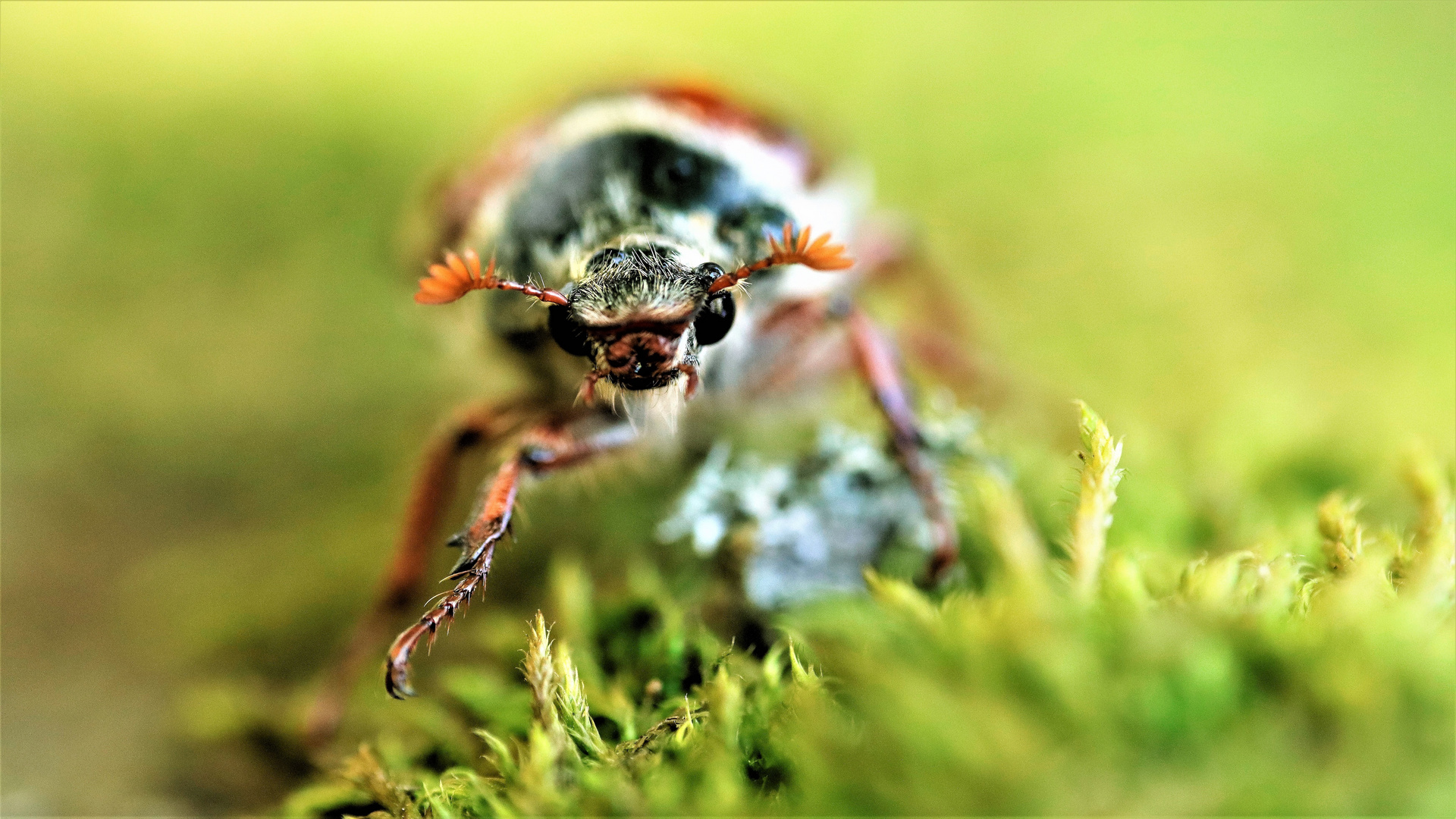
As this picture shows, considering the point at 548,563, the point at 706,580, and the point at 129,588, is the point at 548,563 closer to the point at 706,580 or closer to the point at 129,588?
the point at 706,580

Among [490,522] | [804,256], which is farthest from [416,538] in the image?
[804,256]

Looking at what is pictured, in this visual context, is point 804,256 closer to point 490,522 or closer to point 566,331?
point 566,331

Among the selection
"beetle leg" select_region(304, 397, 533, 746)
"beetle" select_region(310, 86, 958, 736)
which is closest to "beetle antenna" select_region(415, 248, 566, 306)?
"beetle" select_region(310, 86, 958, 736)

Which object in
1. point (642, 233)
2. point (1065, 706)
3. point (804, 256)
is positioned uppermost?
point (642, 233)

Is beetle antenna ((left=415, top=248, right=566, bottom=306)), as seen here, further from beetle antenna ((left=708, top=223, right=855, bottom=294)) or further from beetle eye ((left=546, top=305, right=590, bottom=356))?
beetle antenna ((left=708, top=223, right=855, bottom=294))

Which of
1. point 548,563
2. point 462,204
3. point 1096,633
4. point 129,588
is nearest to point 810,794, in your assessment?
point 1096,633

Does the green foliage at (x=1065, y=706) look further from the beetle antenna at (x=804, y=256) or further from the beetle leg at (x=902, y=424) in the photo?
the beetle antenna at (x=804, y=256)
